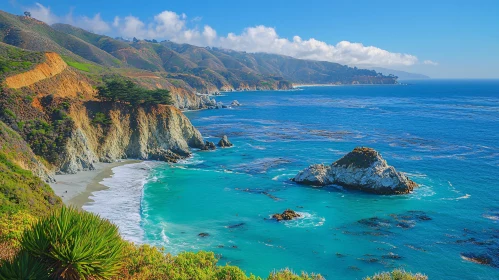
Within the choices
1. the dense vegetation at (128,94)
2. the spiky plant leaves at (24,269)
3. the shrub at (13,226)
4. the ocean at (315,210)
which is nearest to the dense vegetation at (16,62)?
the dense vegetation at (128,94)

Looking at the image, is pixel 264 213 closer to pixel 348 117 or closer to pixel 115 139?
pixel 115 139

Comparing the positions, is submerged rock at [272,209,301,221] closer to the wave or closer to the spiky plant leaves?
the wave

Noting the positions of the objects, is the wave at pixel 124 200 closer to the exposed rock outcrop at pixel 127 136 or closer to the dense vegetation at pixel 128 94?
the exposed rock outcrop at pixel 127 136

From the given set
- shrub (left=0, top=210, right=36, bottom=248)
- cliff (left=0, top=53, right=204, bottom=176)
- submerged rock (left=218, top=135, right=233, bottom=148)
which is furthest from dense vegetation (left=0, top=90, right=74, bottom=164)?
shrub (left=0, top=210, right=36, bottom=248)

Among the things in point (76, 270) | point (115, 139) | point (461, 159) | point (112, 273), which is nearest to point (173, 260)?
point (112, 273)

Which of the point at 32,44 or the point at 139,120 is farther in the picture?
the point at 32,44

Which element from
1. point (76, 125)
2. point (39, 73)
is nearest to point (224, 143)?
point (76, 125)
